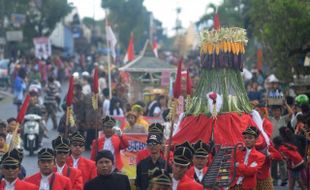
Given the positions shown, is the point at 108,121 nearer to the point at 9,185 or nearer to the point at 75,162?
the point at 75,162

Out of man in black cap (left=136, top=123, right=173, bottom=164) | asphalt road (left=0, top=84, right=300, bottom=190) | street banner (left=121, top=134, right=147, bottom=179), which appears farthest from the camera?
asphalt road (left=0, top=84, right=300, bottom=190)

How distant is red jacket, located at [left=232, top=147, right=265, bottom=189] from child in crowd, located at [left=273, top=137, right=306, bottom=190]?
9.65ft

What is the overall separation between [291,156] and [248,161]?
341 centimetres

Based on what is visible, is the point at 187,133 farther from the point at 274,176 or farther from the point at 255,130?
the point at 274,176

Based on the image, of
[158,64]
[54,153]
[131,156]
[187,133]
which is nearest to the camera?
[54,153]

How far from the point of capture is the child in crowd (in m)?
16.8

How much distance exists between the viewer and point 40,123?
82.9 feet

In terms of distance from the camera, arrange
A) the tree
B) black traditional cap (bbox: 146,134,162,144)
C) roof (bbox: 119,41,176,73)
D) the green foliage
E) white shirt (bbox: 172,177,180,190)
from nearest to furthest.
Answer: white shirt (bbox: 172,177,180,190) → black traditional cap (bbox: 146,134,162,144) → the tree → roof (bbox: 119,41,176,73) → the green foliage

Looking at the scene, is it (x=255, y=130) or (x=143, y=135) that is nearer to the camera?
(x=255, y=130)

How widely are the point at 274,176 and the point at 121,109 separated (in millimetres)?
7403

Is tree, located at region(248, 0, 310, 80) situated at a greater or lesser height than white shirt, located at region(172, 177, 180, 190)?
greater

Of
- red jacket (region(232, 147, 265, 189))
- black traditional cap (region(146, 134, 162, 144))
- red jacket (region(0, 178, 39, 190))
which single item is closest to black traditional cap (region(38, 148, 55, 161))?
red jacket (region(0, 178, 39, 190))

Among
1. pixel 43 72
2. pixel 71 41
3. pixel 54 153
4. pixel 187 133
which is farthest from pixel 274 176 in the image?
pixel 71 41

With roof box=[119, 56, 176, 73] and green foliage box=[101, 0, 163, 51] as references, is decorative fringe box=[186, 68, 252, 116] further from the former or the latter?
green foliage box=[101, 0, 163, 51]
